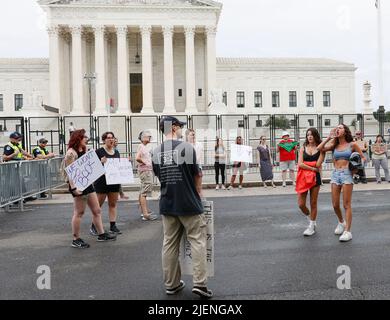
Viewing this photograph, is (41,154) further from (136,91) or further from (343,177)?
(136,91)

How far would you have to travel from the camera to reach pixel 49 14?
5266cm

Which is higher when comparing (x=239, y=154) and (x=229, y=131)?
(x=229, y=131)

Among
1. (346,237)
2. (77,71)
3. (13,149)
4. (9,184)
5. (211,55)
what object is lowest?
(346,237)

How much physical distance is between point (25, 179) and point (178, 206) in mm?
9777

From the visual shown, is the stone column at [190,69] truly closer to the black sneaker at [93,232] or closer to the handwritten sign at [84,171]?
the black sneaker at [93,232]

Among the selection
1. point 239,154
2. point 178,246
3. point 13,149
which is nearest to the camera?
point 178,246

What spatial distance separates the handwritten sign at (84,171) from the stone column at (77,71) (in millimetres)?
47021

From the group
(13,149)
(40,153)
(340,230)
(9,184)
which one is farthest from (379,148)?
(9,184)

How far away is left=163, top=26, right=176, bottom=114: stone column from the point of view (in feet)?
179

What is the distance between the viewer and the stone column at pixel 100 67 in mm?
53375

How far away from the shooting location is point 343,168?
8023 millimetres

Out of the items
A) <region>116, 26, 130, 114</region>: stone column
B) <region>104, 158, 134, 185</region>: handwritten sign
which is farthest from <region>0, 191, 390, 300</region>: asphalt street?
<region>116, 26, 130, 114</region>: stone column

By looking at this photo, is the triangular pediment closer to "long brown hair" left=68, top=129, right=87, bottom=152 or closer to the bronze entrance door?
the bronze entrance door
